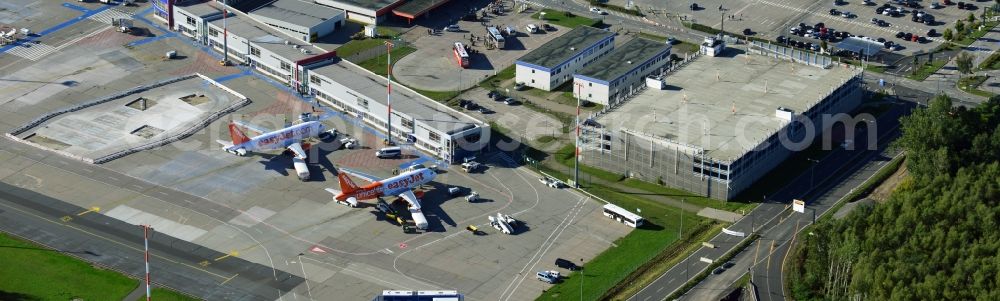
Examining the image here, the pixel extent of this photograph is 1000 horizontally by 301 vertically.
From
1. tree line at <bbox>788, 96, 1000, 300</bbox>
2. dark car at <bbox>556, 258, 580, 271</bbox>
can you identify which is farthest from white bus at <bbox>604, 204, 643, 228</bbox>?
tree line at <bbox>788, 96, 1000, 300</bbox>

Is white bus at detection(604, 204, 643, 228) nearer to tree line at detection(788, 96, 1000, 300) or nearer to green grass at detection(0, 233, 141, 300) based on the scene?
tree line at detection(788, 96, 1000, 300)

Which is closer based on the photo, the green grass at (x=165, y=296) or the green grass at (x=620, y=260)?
the green grass at (x=165, y=296)

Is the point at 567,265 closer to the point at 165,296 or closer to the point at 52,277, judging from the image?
the point at 165,296

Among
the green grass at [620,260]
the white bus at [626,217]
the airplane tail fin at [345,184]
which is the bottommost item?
the green grass at [620,260]

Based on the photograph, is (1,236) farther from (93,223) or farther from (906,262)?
(906,262)

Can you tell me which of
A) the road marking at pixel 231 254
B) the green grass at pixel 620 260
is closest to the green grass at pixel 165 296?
the road marking at pixel 231 254

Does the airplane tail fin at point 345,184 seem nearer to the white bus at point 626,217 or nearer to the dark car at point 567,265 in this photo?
the dark car at point 567,265

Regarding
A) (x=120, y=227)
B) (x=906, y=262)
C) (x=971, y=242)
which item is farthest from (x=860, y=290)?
(x=120, y=227)
